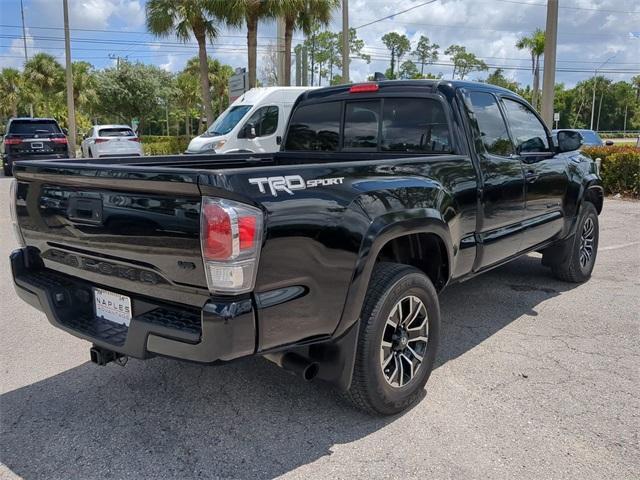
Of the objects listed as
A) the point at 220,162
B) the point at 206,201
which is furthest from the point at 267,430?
the point at 220,162

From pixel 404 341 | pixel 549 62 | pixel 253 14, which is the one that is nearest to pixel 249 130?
pixel 549 62

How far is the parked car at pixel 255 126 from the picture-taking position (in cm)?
1374

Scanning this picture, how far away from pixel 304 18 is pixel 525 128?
1806 centimetres

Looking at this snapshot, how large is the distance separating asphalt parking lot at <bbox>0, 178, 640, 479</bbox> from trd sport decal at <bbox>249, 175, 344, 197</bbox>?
55.1 inches

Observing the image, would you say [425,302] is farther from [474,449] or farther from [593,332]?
[593,332]

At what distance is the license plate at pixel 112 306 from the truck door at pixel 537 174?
3.37 m

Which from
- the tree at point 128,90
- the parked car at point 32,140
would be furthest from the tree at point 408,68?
the parked car at point 32,140

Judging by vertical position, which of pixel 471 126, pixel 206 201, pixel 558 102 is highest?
pixel 558 102

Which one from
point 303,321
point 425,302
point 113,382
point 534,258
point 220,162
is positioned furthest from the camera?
point 534,258

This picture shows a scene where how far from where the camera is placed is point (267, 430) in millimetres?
3141

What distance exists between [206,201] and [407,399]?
5.92ft

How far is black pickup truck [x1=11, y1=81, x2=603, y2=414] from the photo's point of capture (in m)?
2.43

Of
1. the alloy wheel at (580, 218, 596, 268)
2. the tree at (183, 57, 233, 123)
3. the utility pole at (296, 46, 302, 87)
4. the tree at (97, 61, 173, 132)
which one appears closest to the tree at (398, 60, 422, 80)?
the tree at (183, 57, 233, 123)

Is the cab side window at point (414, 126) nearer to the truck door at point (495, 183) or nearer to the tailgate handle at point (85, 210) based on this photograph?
the truck door at point (495, 183)
